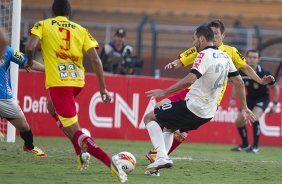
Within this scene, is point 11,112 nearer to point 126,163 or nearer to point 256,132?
point 126,163

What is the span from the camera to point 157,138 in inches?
451

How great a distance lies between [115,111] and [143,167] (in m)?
6.58

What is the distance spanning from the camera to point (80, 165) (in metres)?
11.1

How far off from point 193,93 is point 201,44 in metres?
0.69

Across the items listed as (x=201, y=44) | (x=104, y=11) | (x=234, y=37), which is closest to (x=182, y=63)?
(x=201, y=44)

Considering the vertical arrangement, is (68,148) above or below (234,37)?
below

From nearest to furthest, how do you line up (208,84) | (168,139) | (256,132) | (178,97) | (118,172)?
(118,172), (208,84), (168,139), (178,97), (256,132)

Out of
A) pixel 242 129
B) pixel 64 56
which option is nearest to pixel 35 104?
pixel 242 129

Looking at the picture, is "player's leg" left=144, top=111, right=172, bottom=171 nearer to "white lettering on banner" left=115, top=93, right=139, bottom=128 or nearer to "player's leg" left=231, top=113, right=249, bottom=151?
"player's leg" left=231, top=113, right=249, bottom=151

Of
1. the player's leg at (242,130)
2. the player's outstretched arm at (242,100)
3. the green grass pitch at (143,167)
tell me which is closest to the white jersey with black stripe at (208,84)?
the player's outstretched arm at (242,100)

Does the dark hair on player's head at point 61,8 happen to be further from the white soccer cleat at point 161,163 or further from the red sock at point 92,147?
the white soccer cleat at point 161,163

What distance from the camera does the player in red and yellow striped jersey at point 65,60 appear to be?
10.8 metres

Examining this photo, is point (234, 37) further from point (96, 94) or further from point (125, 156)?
point (125, 156)

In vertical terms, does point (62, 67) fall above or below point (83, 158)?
above
